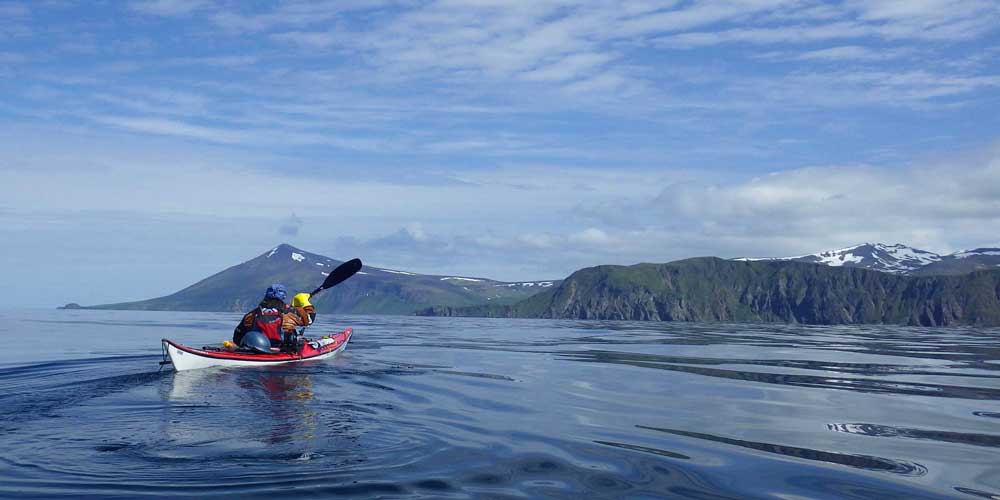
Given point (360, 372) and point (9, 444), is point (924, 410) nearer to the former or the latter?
point (360, 372)

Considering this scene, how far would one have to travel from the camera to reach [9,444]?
14.7 m

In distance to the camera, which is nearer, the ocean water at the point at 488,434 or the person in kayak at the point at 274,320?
the ocean water at the point at 488,434

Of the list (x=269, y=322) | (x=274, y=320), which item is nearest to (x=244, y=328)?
(x=269, y=322)

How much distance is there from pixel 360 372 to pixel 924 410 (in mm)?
19546

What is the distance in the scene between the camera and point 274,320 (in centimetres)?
3234

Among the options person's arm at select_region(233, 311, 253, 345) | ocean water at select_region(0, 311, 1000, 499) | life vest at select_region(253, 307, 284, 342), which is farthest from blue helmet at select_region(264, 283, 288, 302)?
ocean water at select_region(0, 311, 1000, 499)

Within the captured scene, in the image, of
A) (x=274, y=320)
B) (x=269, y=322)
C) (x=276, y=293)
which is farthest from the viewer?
(x=276, y=293)

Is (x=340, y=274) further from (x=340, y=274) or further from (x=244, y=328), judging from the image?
(x=244, y=328)

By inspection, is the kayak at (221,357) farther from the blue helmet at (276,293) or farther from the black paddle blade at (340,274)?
the black paddle blade at (340,274)

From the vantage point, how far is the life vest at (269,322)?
31891 mm

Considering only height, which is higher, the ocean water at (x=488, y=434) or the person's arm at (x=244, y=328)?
the person's arm at (x=244, y=328)

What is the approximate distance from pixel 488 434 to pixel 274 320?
18049 millimetres

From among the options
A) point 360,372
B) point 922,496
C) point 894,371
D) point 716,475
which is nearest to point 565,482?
point 716,475

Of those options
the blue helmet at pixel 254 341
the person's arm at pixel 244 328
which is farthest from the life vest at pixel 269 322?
the blue helmet at pixel 254 341
